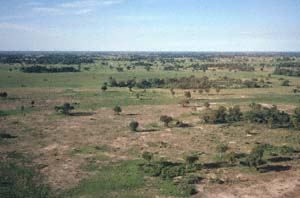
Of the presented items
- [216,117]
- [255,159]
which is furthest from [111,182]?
[216,117]

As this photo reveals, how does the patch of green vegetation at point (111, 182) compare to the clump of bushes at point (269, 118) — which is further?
the clump of bushes at point (269, 118)

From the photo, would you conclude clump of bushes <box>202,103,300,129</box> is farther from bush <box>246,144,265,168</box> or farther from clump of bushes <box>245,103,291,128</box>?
bush <box>246,144,265,168</box>

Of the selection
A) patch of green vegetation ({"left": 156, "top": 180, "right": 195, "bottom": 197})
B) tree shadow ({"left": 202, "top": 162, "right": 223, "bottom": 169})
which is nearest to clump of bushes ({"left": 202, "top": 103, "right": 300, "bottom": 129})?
tree shadow ({"left": 202, "top": 162, "right": 223, "bottom": 169})

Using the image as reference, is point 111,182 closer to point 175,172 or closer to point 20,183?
point 175,172

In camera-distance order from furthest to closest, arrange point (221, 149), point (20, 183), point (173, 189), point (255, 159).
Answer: point (221, 149), point (255, 159), point (20, 183), point (173, 189)

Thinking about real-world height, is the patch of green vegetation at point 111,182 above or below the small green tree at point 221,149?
below

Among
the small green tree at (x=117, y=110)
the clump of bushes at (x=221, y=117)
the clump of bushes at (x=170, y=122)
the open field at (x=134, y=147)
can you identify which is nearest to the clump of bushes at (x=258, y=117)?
the clump of bushes at (x=221, y=117)

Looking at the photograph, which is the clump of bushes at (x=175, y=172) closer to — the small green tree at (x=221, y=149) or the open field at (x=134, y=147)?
the open field at (x=134, y=147)

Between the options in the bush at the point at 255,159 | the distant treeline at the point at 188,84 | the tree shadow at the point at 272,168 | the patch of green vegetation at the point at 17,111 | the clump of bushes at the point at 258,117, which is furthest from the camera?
the distant treeline at the point at 188,84

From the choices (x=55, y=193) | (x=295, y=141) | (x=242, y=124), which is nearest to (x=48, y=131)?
(x=55, y=193)

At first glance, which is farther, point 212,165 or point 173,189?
point 212,165

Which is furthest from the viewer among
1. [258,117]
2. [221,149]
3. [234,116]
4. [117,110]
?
[117,110]
